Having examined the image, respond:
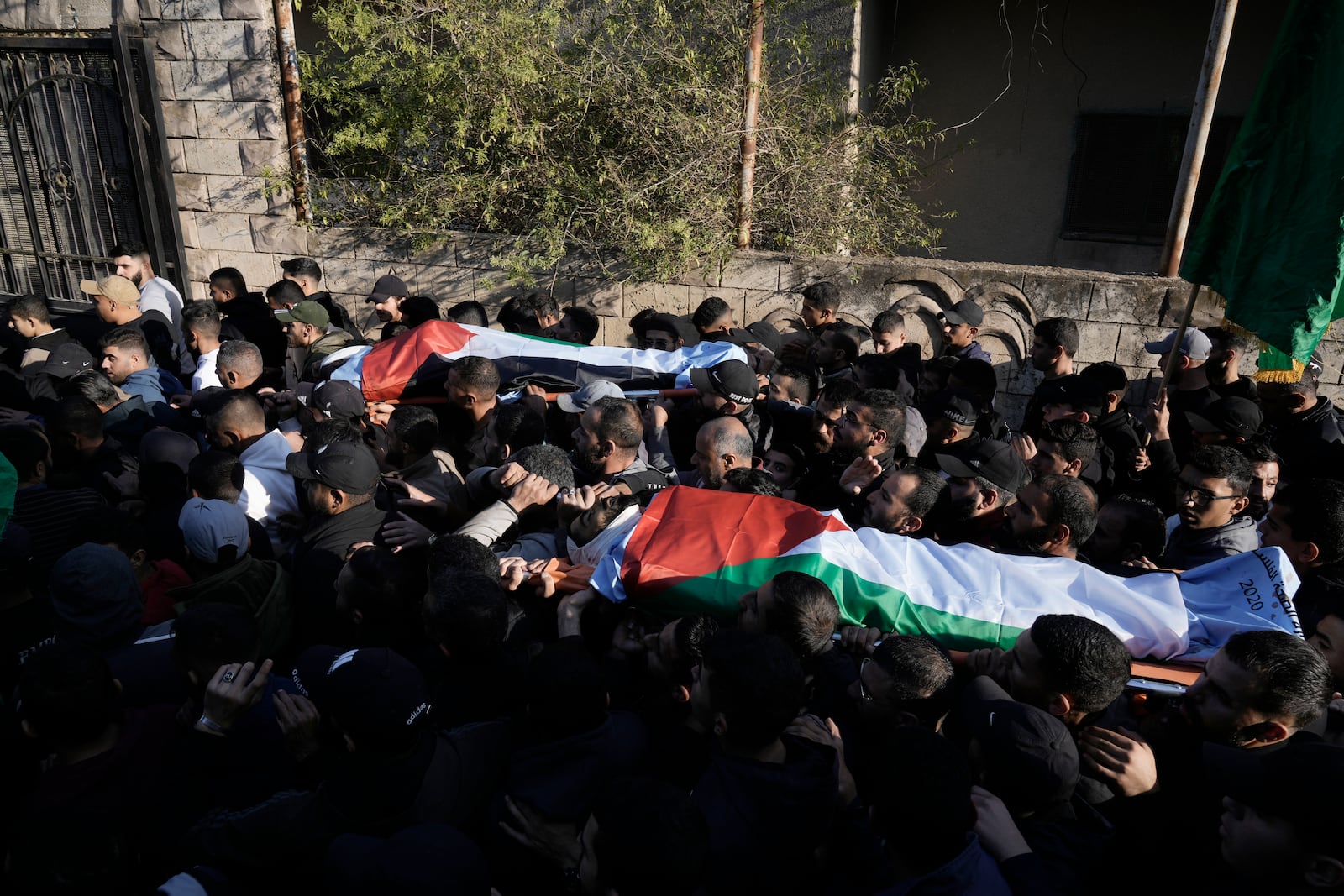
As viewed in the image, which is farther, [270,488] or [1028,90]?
[1028,90]

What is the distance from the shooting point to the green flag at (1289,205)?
3.49m

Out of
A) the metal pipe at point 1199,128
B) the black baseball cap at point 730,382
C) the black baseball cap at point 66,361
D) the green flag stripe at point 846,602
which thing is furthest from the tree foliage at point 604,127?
the green flag stripe at point 846,602

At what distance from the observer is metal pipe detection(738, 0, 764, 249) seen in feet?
20.9

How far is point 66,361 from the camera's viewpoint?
5.47 metres

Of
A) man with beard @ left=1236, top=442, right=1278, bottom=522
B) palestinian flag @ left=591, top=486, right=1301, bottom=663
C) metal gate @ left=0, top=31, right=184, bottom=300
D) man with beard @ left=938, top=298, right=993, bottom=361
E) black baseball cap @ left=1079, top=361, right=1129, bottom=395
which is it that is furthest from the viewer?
metal gate @ left=0, top=31, right=184, bottom=300

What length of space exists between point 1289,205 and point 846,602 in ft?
8.46

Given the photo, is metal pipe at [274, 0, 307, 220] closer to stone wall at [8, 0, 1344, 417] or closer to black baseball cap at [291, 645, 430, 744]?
stone wall at [8, 0, 1344, 417]

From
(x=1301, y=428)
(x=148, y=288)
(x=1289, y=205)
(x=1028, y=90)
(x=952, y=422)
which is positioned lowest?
(x=1301, y=428)

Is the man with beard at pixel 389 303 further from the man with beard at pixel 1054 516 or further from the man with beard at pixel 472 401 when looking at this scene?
the man with beard at pixel 1054 516

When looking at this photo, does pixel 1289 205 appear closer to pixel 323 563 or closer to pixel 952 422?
pixel 952 422

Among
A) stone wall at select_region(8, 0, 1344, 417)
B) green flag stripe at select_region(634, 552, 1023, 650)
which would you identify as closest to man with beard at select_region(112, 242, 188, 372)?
stone wall at select_region(8, 0, 1344, 417)

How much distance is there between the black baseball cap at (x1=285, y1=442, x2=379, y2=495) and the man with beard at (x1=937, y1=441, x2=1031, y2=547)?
233cm

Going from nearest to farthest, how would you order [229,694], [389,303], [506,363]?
[229,694], [506,363], [389,303]

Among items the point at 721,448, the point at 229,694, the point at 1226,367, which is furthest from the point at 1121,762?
the point at 1226,367
